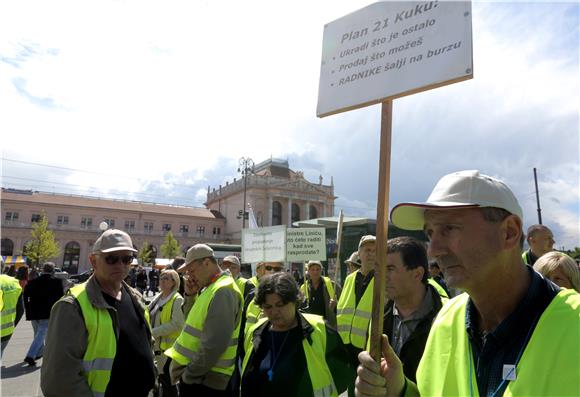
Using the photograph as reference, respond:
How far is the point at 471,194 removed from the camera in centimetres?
157

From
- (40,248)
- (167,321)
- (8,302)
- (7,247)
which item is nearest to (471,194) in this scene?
(167,321)

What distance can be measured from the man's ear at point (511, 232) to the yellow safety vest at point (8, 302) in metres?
6.92

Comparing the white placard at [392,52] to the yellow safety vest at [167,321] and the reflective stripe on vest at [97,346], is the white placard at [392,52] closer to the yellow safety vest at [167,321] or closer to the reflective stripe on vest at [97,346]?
the reflective stripe on vest at [97,346]

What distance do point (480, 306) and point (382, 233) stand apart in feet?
1.54

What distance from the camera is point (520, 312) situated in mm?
1456

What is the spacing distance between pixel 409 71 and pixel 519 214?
75 cm

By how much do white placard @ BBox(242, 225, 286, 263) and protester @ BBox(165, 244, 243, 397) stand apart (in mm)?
3990

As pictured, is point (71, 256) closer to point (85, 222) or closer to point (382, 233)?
point (85, 222)

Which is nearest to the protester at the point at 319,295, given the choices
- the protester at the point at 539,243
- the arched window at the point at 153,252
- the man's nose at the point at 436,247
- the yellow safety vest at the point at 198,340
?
the yellow safety vest at the point at 198,340

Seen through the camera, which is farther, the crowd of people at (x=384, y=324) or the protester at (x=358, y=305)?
the protester at (x=358, y=305)

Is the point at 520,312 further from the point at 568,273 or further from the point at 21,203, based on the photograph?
the point at 21,203

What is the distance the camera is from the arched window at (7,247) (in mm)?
58609

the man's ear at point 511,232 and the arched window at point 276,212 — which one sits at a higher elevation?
the arched window at point 276,212

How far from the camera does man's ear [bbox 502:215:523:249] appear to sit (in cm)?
158
